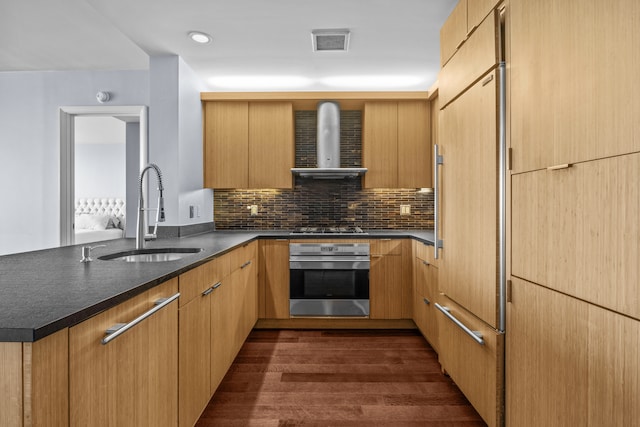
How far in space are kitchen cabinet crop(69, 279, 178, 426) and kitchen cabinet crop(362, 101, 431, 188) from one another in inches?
107

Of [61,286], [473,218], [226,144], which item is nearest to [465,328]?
[473,218]

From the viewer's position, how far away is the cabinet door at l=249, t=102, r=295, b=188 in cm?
381

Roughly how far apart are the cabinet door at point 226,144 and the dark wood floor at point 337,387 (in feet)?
5.35

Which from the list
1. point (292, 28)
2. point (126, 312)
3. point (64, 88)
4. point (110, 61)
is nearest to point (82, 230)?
point (64, 88)

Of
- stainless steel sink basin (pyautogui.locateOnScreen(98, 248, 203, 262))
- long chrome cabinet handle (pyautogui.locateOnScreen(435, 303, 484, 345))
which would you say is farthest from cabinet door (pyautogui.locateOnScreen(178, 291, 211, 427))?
long chrome cabinet handle (pyautogui.locateOnScreen(435, 303, 484, 345))

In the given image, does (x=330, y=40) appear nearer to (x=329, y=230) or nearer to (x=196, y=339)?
(x=329, y=230)

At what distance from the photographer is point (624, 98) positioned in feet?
3.11

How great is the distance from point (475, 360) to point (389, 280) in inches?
62.4

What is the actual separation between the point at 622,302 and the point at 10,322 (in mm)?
1469

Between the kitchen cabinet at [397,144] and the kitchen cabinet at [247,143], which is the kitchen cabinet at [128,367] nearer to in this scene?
the kitchen cabinet at [247,143]

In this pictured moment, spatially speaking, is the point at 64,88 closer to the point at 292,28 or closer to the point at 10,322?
the point at 292,28

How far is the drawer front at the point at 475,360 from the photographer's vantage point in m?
1.66

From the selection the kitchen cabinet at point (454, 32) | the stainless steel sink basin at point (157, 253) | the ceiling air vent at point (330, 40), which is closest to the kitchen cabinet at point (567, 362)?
the kitchen cabinet at point (454, 32)

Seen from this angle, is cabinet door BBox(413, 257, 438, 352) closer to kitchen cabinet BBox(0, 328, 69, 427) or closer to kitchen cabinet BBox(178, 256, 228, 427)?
kitchen cabinet BBox(178, 256, 228, 427)
